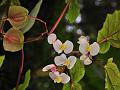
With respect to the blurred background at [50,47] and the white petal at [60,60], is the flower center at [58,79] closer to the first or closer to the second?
the white petal at [60,60]

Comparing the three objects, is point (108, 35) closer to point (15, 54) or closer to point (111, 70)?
point (111, 70)

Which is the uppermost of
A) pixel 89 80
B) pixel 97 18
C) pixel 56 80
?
pixel 56 80

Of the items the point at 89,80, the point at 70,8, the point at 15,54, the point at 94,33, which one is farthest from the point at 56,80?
the point at 94,33

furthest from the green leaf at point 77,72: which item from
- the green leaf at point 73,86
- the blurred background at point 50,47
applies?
the blurred background at point 50,47

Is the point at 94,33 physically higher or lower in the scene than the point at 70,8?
lower

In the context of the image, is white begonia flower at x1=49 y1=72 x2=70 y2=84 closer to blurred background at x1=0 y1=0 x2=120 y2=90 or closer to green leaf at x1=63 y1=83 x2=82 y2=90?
green leaf at x1=63 y1=83 x2=82 y2=90

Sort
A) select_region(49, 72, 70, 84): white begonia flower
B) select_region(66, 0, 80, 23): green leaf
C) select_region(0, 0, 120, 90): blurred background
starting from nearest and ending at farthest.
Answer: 1. select_region(49, 72, 70, 84): white begonia flower
2. select_region(66, 0, 80, 23): green leaf
3. select_region(0, 0, 120, 90): blurred background

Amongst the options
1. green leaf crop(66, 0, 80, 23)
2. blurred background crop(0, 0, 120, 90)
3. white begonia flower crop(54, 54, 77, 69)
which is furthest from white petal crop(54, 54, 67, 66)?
blurred background crop(0, 0, 120, 90)
